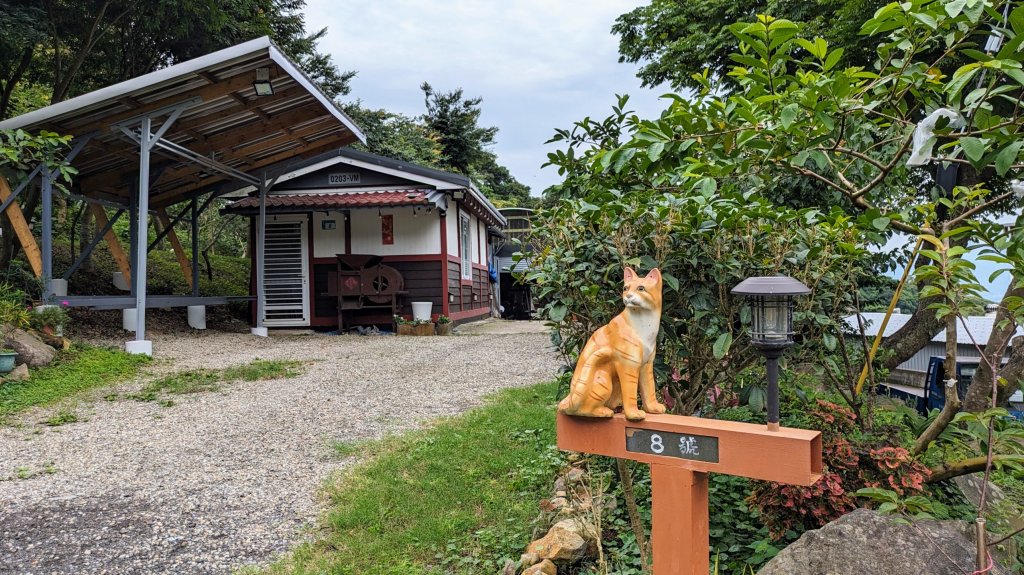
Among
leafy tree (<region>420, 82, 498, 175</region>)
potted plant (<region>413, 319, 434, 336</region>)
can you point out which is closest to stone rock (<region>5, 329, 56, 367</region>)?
potted plant (<region>413, 319, 434, 336</region>)

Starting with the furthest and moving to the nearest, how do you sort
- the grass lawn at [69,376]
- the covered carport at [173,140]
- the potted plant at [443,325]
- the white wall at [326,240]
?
the white wall at [326,240] → the potted plant at [443,325] → the covered carport at [173,140] → the grass lawn at [69,376]

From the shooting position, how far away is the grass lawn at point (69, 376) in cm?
550

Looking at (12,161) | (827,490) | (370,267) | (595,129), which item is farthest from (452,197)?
(827,490)

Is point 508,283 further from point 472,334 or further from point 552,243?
point 552,243

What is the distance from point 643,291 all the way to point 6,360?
21.9 ft

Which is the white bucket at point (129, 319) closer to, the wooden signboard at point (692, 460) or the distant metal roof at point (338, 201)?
the distant metal roof at point (338, 201)

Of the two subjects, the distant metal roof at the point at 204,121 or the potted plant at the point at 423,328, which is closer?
the distant metal roof at the point at 204,121

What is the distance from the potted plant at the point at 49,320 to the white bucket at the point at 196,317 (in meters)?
3.91

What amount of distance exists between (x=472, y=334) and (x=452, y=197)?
293cm

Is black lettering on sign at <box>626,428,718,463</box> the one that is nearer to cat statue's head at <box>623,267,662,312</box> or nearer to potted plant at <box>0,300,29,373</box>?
cat statue's head at <box>623,267,662,312</box>

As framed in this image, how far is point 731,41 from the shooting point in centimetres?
910

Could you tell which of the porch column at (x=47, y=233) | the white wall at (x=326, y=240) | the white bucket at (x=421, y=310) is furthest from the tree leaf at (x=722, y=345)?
the white wall at (x=326, y=240)

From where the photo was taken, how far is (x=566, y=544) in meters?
2.52

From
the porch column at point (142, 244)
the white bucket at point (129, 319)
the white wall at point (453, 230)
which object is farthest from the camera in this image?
the white wall at point (453, 230)
